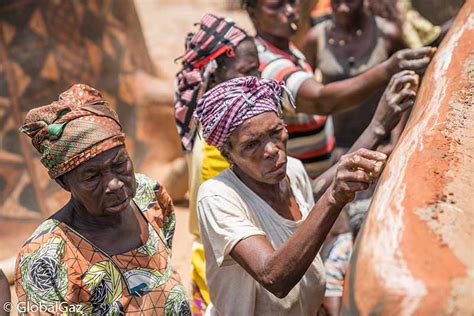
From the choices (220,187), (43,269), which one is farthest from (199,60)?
(43,269)

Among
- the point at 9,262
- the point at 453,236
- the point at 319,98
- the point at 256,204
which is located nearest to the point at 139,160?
the point at 9,262

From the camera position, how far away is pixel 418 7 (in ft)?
22.1

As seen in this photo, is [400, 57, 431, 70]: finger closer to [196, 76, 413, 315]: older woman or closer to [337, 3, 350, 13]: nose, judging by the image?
[196, 76, 413, 315]: older woman

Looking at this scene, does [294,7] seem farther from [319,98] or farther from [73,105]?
[73,105]

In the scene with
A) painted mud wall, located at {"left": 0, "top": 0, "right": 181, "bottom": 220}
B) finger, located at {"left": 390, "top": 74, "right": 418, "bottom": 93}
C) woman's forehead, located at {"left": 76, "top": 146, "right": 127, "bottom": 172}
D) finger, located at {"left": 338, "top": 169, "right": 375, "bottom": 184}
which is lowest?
painted mud wall, located at {"left": 0, "top": 0, "right": 181, "bottom": 220}

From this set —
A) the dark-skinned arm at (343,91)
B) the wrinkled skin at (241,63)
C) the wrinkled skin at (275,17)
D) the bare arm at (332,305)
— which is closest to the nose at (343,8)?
the wrinkled skin at (275,17)

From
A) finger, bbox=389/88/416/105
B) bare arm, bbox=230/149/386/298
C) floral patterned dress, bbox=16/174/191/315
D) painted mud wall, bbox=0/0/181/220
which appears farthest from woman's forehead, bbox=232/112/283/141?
painted mud wall, bbox=0/0/181/220

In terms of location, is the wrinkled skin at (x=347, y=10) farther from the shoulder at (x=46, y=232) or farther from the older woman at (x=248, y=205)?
the shoulder at (x=46, y=232)

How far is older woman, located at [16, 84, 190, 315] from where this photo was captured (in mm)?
2504

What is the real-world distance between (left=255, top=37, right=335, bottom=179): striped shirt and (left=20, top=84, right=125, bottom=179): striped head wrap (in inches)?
53.5

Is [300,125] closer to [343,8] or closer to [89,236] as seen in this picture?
[343,8]

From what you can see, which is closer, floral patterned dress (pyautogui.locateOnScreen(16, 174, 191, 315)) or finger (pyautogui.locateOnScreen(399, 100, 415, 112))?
floral patterned dress (pyautogui.locateOnScreen(16, 174, 191, 315))

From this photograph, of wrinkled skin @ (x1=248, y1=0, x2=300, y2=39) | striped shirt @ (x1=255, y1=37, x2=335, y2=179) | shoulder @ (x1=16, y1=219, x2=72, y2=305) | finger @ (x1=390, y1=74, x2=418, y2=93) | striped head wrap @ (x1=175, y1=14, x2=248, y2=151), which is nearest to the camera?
shoulder @ (x1=16, y1=219, x2=72, y2=305)

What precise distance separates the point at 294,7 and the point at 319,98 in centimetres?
76
